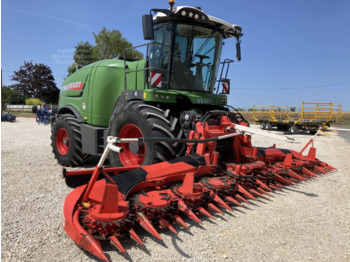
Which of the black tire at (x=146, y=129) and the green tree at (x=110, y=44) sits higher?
the green tree at (x=110, y=44)

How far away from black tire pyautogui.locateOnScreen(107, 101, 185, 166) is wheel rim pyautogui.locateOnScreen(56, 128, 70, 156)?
2.16 meters

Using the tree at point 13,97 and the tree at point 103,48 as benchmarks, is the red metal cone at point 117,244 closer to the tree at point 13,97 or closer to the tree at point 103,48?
the tree at point 103,48

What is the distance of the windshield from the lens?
436 centimetres

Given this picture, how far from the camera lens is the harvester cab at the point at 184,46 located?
422cm

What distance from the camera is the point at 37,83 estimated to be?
37.2 metres

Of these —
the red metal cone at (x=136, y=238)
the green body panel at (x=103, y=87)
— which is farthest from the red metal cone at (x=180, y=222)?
the green body panel at (x=103, y=87)

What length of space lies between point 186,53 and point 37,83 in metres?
39.3

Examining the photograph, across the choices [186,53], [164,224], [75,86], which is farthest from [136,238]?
[75,86]

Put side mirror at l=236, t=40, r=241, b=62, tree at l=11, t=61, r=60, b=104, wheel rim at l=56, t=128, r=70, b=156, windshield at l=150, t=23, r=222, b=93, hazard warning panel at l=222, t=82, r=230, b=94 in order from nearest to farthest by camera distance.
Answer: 1. windshield at l=150, t=23, r=222, b=93
2. side mirror at l=236, t=40, r=241, b=62
3. hazard warning panel at l=222, t=82, r=230, b=94
4. wheel rim at l=56, t=128, r=70, b=156
5. tree at l=11, t=61, r=60, b=104

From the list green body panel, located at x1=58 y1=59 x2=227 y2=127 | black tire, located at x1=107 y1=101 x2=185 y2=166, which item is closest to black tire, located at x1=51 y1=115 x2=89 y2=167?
green body panel, located at x1=58 y1=59 x2=227 y2=127

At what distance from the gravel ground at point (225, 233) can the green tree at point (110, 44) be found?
2304cm

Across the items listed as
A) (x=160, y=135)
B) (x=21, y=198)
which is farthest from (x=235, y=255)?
(x=21, y=198)

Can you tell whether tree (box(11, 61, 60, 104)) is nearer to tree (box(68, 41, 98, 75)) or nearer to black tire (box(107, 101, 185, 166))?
tree (box(68, 41, 98, 75))

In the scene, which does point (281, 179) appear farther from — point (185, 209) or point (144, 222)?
point (144, 222)
